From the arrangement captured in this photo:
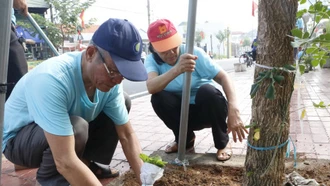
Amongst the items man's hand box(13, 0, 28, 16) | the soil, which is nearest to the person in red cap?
the soil

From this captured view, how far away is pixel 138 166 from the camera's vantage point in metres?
1.74

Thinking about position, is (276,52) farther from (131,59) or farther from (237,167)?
(237,167)

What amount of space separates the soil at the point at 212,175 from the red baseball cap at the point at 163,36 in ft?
2.64

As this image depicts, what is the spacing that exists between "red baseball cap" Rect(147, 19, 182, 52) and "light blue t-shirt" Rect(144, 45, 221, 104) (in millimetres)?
174

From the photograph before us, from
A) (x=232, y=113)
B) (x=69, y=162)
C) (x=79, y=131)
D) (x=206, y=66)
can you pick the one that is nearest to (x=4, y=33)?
(x=69, y=162)

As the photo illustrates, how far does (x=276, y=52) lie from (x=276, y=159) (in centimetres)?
47

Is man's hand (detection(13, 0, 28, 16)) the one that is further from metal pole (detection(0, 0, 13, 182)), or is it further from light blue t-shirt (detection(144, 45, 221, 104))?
metal pole (detection(0, 0, 13, 182))

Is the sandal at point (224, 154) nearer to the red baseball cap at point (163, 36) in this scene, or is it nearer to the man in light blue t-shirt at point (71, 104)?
the man in light blue t-shirt at point (71, 104)

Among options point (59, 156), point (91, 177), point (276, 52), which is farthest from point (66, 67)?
point (276, 52)

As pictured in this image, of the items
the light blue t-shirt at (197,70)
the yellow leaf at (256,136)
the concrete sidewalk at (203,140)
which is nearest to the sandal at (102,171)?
the concrete sidewalk at (203,140)

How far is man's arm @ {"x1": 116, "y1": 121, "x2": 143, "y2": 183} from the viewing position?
1740mm

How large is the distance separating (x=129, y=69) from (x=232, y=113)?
33.7 inches

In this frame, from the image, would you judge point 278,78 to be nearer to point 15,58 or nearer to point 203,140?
point 203,140

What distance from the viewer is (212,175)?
200 cm
